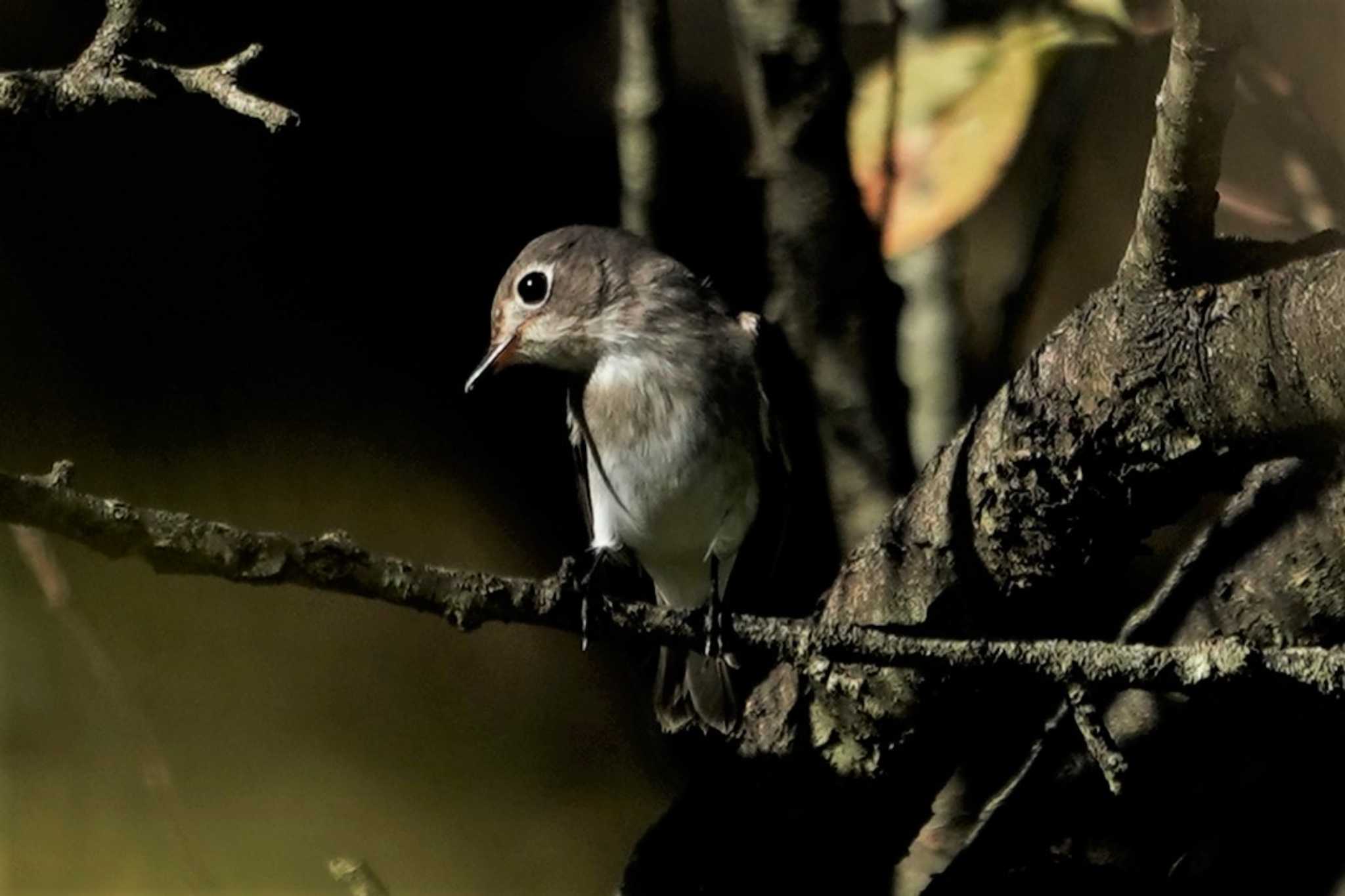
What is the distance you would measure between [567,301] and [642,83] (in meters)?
0.17

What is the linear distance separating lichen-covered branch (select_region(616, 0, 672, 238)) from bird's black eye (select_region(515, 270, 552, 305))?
0.11 meters

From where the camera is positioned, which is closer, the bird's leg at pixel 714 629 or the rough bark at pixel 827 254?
the bird's leg at pixel 714 629

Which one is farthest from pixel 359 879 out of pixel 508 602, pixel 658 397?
pixel 658 397

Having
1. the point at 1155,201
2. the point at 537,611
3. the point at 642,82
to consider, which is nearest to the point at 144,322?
the point at 642,82

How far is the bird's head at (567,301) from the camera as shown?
1.08 metres

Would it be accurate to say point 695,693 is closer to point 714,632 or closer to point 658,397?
point 658,397

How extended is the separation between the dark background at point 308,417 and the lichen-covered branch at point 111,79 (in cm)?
32

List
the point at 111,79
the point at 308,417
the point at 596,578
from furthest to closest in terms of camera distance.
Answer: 1. the point at 308,417
2. the point at 596,578
3. the point at 111,79

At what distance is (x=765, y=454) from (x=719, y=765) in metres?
0.25

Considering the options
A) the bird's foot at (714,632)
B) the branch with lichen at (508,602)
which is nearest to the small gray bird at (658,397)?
the bird's foot at (714,632)

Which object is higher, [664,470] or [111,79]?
[111,79]

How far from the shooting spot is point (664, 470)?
1.12m

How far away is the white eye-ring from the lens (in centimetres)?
109

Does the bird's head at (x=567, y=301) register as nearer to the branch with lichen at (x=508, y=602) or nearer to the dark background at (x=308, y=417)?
the dark background at (x=308, y=417)
